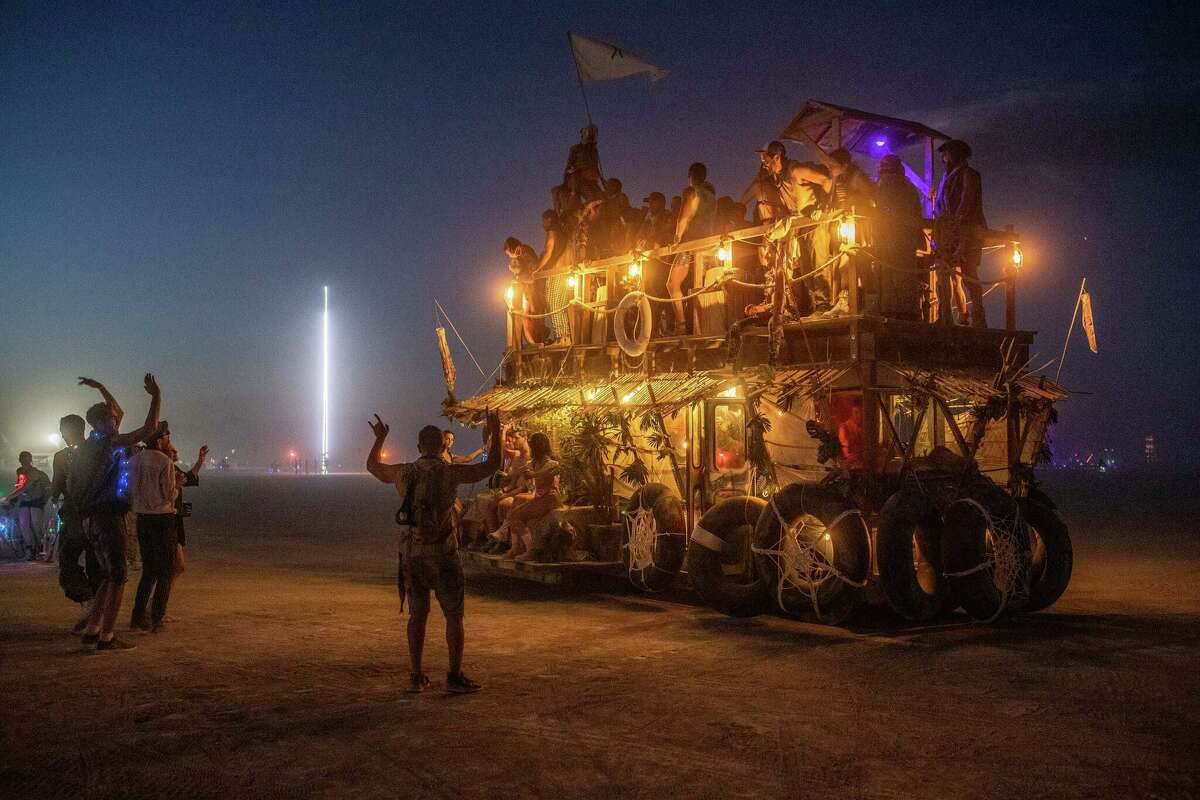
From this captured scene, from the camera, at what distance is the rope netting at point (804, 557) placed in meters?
11.7

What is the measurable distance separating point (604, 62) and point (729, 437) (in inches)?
333

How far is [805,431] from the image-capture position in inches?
557

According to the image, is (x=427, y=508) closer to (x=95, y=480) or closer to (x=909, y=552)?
(x=95, y=480)

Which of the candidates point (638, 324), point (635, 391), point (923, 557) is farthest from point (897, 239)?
point (635, 391)

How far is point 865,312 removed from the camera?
42.8 ft

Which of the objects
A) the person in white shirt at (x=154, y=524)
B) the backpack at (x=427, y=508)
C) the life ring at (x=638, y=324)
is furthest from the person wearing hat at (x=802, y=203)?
the person in white shirt at (x=154, y=524)

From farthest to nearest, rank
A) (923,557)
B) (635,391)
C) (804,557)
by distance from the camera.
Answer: (635,391) → (923,557) → (804,557)

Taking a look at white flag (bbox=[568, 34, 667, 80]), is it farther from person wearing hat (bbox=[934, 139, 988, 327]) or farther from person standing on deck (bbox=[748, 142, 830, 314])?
person wearing hat (bbox=[934, 139, 988, 327])

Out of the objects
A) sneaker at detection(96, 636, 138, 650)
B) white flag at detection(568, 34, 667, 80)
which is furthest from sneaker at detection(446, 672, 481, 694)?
white flag at detection(568, 34, 667, 80)

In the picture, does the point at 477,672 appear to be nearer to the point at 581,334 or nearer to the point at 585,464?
the point at 585,464

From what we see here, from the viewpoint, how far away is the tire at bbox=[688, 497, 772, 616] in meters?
12.6

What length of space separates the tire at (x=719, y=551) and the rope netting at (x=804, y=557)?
0.46 m

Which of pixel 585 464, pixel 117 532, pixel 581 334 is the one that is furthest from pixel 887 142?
pixel 117 532

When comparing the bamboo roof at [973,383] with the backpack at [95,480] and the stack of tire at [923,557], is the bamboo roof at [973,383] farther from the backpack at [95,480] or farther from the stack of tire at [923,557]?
the backpack at [95,480]
